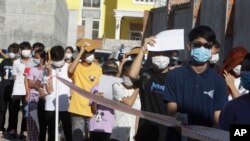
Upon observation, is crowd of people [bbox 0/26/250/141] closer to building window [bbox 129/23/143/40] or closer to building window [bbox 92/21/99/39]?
building window [bbox 129/23/143/40]

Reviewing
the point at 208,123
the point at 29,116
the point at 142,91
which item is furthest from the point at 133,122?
the point at 29,116

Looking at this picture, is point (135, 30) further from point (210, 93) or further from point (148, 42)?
point (210, 93)

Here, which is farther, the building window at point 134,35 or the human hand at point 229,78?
the building window at point 134,35

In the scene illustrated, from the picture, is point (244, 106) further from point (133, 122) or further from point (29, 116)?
point (29, 116)

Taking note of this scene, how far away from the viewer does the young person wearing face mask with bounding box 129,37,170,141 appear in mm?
6492

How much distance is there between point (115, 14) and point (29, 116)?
2016 inches

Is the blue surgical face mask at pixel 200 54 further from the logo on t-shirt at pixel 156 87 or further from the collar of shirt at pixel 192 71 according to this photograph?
the logo on t-shirt at pixel 156 87

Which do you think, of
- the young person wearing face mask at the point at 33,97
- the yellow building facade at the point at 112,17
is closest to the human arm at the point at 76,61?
the young person wearing face mask at the point at 33,97

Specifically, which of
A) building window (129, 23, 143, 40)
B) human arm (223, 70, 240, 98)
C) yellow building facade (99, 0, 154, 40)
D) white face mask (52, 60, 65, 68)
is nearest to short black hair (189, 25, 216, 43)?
human arm (223, 70, 240, 98)

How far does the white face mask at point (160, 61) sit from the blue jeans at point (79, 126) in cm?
269

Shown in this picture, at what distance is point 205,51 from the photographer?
217 inches

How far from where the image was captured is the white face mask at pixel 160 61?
659cm

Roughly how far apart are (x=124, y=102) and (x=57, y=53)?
7.68 ft

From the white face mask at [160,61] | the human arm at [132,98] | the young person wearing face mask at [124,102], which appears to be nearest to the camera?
the white face mask at [160,61]
